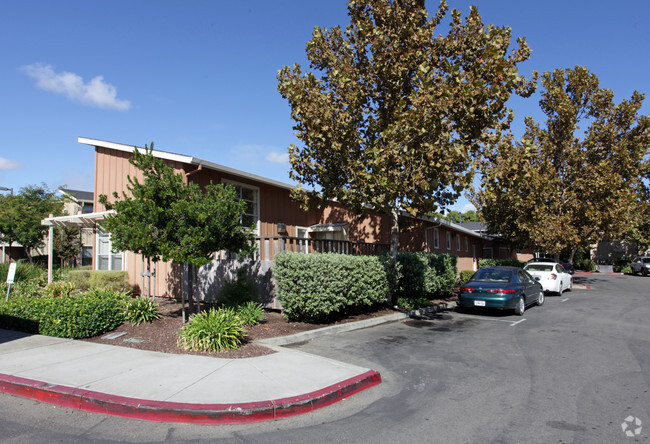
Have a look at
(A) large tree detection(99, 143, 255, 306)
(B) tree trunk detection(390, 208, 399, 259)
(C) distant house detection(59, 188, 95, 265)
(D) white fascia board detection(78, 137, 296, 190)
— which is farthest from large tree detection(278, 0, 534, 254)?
(C) distant house detection(59, 188, 95, 265)

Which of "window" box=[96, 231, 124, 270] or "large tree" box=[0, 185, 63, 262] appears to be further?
"large tree" box=[0, 185, 63, 262]

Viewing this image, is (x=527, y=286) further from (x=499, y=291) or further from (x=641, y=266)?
(x=641, y=266)

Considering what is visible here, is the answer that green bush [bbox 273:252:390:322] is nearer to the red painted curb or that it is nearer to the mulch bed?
the mulch bed

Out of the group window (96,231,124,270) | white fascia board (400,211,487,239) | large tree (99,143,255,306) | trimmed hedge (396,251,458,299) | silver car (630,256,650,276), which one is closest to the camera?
large tree (99,143,255,306)

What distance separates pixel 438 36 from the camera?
11367 millimetres

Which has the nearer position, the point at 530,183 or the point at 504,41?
the point at 504,41

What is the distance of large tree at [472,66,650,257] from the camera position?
67.0 ft

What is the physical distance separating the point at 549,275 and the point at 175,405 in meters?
17.1

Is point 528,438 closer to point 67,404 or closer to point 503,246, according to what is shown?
point 67,404

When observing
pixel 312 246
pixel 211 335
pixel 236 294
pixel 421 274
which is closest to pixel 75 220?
pixel 236 294

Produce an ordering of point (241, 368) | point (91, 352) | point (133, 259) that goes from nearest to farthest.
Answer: point (241, 368) → point (91, 352) → point (133, 259)

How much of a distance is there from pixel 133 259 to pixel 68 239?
10.7 meters

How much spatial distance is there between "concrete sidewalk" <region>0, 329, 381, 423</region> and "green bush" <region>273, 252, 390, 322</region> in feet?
7.15

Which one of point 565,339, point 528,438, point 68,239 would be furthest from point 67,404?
point 68,239
